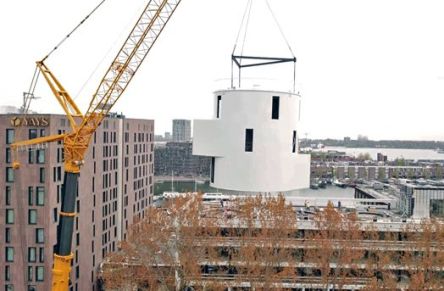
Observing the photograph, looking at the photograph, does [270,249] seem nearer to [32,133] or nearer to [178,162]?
[32,133]

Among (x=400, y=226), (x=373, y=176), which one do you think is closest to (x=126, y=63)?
(x=400, y=226)

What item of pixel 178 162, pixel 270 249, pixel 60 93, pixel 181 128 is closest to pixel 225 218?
pixel 270 249

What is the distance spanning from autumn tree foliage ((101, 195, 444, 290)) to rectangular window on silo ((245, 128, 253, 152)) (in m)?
2.93

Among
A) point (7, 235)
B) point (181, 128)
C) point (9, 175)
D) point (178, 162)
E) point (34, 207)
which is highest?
point (181, 128)

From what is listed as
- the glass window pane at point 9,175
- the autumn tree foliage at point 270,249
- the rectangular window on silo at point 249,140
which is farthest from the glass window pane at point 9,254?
the rectangular window on silo at point 249,140

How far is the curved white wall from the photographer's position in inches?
447

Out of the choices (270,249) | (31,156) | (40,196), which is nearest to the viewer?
(270,249)

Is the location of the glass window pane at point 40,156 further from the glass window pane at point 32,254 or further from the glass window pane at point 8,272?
the glass window pane at point 8,272

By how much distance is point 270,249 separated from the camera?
50.0ft

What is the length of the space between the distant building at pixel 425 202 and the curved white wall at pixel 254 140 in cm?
1039

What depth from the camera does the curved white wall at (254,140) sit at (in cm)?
1134

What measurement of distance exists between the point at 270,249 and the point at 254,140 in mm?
5576

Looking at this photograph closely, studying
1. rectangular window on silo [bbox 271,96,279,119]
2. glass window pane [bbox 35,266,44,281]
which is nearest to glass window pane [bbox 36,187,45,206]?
glass window pane [bbox 35,266,44,281]

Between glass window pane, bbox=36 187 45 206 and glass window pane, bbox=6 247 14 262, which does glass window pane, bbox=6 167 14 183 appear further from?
glass window pane, bbox=6 247 14 262
